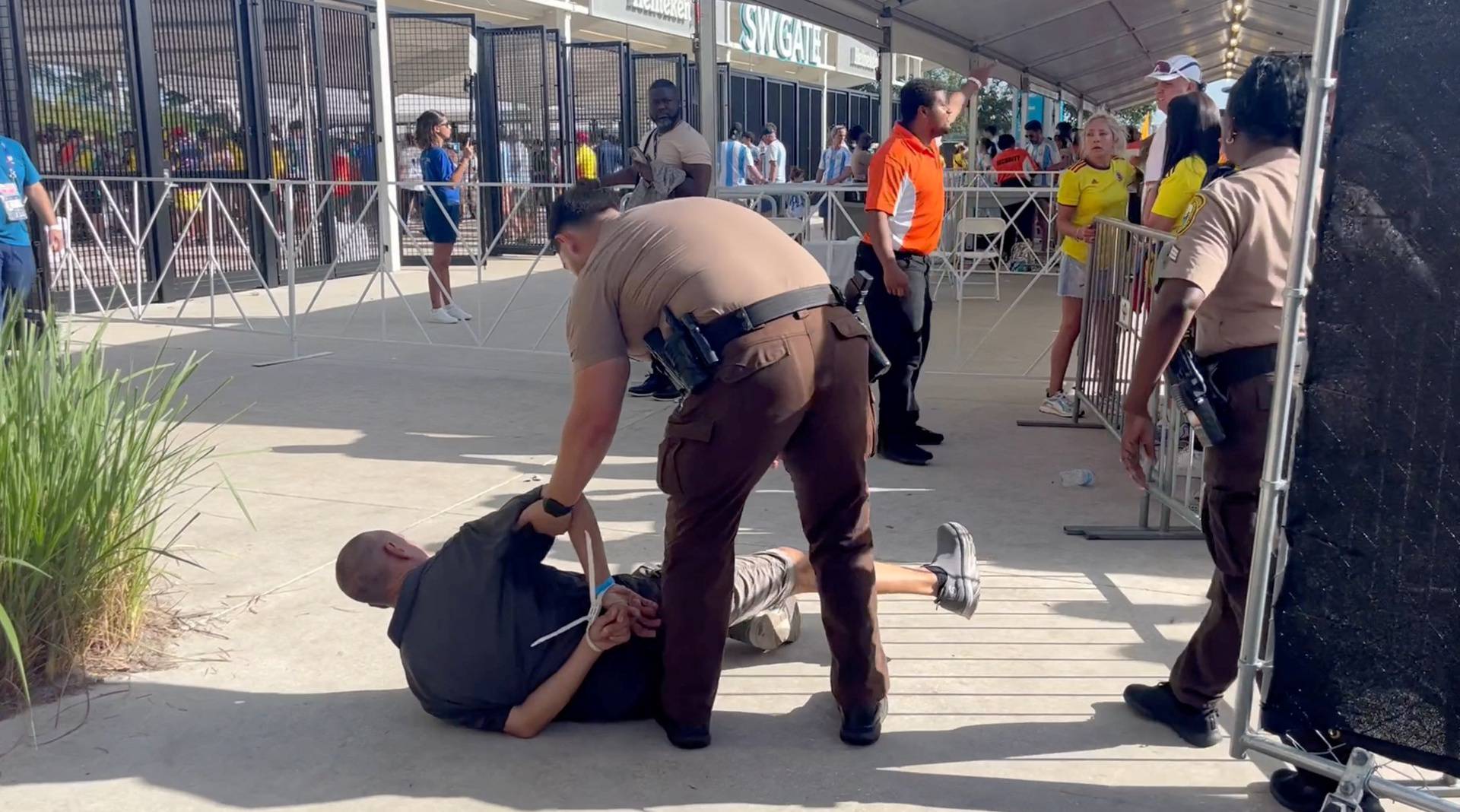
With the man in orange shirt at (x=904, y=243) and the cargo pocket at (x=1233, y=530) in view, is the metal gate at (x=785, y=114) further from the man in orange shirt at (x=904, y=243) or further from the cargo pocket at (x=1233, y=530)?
the cargo pocket at (x=1233, y=530)

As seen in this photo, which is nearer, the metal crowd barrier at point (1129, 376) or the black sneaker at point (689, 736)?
the black sneaker at point (689, 736)

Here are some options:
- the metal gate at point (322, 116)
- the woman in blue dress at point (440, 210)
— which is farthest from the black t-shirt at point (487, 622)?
the metal gate at point (322, 116)

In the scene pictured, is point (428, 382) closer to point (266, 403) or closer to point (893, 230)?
point (266, 403)

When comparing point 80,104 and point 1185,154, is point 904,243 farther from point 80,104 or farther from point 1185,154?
point 80,104

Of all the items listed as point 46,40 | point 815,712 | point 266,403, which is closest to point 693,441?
point 815,712

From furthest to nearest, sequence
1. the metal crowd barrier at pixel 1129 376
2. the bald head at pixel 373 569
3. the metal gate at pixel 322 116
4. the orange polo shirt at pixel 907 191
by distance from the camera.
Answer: the metal gate at pixel 322 116, the orange polo shirt at pixel 907 191, the metal crowd barrier at pixel 1129 376, the bald head at pixel 373 569

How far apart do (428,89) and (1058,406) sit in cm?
1314

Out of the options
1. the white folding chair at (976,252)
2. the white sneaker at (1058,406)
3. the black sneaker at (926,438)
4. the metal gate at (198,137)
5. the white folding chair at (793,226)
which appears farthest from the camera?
the metal gate at (198,137)

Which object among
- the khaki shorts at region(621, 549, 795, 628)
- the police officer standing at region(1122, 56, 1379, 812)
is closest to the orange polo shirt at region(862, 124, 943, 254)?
the khaki shorts at region(621, 549, 795, 628)

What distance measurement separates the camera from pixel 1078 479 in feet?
17.6

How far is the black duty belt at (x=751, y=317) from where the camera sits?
273 cm

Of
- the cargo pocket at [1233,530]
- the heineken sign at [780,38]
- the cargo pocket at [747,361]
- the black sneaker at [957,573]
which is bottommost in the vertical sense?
the black sneaker at [957,573]

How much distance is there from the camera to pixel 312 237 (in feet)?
42.7

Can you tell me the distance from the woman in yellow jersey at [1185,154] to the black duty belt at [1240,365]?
231 centimetres
